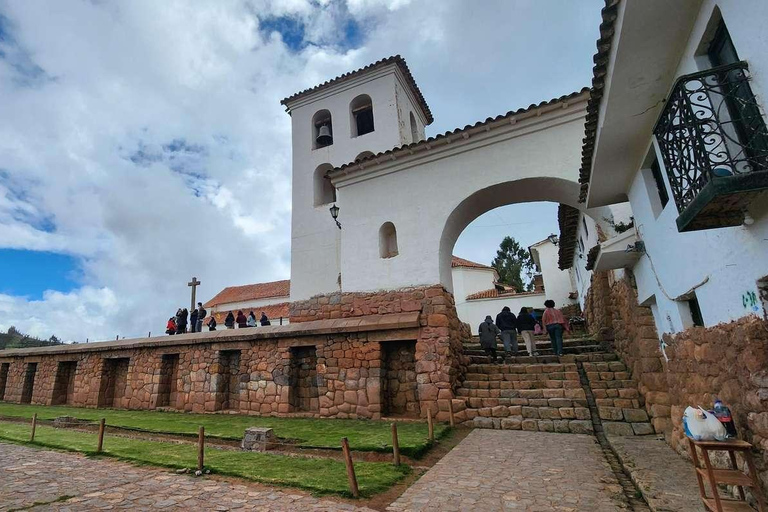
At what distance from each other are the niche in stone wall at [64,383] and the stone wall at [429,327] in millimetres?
11015

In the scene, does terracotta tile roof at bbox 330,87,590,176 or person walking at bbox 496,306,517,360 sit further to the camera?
person walking at bbox 496,306,517,360

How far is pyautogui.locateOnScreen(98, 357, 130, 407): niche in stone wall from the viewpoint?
43.1ft

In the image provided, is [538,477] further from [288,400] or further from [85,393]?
[85,393]

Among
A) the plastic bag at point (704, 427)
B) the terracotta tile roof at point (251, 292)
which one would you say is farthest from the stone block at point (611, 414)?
the terracotta tile roof at point (251, 292)

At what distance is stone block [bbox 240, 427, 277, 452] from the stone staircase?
3.65 m

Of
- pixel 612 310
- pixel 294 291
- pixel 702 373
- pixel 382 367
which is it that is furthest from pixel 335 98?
pixel 702 373

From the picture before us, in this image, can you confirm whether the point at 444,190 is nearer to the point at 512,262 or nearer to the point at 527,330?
the point at 527,330

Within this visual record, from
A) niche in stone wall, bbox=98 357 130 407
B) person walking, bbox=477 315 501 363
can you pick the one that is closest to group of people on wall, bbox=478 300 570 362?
person walking, bbox=477 315 501 363

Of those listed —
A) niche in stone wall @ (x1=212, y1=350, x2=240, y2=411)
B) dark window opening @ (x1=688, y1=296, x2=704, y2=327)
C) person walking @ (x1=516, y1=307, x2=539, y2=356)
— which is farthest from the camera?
niche in stone wall @ (x1=212, y1=350, x2=240, y2=411)

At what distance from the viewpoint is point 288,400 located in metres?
9.91

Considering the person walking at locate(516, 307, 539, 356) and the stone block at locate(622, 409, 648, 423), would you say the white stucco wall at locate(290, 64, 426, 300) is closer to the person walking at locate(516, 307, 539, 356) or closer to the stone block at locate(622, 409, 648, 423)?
the person walking at locate(516, 307, 539, 356)

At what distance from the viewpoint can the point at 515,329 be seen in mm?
10625

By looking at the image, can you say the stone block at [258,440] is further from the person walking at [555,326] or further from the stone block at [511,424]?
the person walking at [555,326]

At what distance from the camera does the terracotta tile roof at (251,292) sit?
30.2 meters
